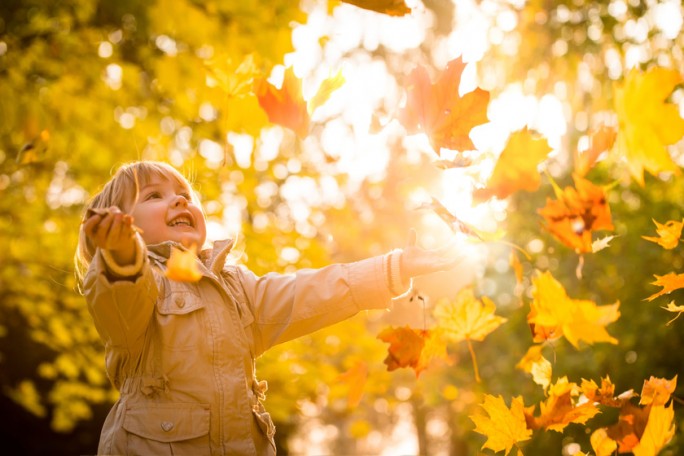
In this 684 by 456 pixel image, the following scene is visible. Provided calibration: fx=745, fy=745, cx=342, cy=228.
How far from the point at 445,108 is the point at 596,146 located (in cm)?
40

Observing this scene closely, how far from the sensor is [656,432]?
183 cm

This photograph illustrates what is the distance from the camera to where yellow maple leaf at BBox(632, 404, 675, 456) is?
1808 mm

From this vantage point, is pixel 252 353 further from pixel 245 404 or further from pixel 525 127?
pixel 525 127

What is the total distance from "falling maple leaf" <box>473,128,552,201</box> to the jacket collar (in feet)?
2.29

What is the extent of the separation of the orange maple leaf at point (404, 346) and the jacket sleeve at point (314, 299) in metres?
0.20

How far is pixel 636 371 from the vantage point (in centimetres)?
542

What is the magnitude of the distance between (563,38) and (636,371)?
2.58m

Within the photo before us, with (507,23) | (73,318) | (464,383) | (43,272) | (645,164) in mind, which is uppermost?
(645,164)

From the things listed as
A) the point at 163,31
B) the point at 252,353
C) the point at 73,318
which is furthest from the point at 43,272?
the point at 252,353

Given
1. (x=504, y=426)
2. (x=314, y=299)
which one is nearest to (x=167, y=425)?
(x=314, y=299)

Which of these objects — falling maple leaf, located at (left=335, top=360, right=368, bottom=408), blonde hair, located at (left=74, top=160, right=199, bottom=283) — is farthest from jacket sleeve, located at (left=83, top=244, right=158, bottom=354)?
falling maple leaf, located at (left=335, top=360, right=368, bottom=408)

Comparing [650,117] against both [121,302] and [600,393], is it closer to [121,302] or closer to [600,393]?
[600,393]

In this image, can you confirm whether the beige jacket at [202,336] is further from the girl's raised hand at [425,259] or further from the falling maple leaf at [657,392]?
the falling maple leaf at [657,392]

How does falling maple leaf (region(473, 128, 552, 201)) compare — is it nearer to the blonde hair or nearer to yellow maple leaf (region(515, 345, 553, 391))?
yellow maple leaf (region(515, 345, 553, 391))
